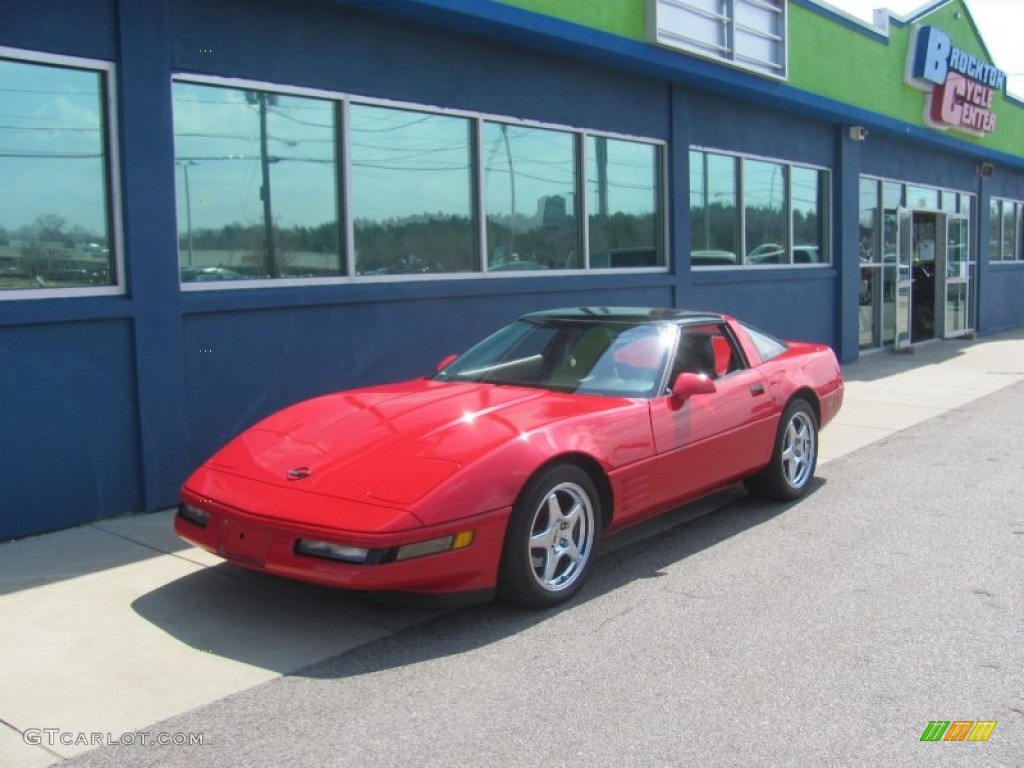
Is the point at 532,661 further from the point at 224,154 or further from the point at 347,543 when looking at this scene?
the point at 224,154

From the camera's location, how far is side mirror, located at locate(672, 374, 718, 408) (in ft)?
17.8

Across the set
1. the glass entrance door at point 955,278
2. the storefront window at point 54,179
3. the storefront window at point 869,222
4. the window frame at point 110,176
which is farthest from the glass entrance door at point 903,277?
the storefront window at point 54,179

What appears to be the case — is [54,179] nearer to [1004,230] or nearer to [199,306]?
[199,306]

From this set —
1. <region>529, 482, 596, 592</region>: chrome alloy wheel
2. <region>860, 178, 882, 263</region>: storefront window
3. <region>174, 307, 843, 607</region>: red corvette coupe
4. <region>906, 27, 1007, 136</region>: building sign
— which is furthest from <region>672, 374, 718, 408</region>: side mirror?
<region>906, 27, 1007, 136</region>: building sign

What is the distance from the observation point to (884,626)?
14.5 ft

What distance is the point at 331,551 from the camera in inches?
161

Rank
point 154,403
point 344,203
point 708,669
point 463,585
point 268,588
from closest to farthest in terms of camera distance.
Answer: point 708,669
point 463,585
point 268,588
point 154,403
point 344,203

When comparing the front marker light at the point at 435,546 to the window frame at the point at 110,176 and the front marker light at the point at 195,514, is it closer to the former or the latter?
the front marker light at the point at 195,514

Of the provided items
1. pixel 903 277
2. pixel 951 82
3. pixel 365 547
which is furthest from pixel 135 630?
pixel 951 82

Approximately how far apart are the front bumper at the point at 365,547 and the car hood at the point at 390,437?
0.72ft

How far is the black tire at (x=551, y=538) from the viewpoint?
4418 millimetres

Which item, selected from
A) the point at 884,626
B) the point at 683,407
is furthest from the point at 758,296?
the point at 884,626

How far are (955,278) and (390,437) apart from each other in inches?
664

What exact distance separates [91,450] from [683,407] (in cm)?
360
